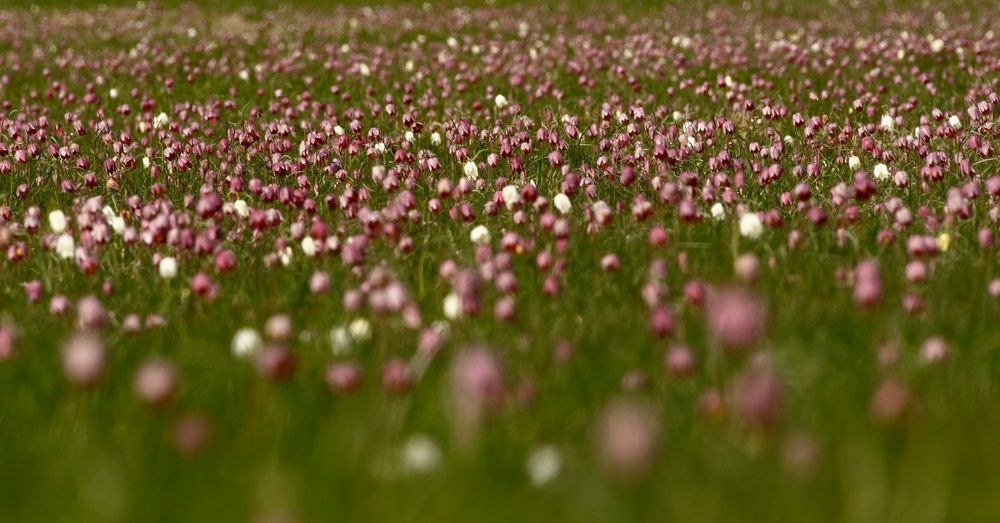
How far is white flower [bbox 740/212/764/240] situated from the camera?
4.52m

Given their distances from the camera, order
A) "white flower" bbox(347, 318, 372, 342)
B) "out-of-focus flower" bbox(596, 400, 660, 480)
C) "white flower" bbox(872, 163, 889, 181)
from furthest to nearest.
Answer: "white flower" bbox(872, 163, 889, 181) → "white flower" bbox(347, 318, 372, 342) → "out-of-focus flower" bbox(596, 400, 660, 480)

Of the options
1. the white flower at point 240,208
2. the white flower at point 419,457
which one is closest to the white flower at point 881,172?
the white flower at point 240,208

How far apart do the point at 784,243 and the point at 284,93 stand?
24.8ft

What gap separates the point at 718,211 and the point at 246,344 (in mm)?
2550

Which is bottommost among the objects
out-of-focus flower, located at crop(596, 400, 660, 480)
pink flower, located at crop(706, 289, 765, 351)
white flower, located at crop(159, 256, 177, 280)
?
white flower, located at crop(159, 256, 177, 280)

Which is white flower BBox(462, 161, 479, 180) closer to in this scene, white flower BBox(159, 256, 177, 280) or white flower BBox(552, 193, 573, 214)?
white flower BBox(552, 193, 573, 214)

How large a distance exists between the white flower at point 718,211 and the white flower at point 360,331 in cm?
213

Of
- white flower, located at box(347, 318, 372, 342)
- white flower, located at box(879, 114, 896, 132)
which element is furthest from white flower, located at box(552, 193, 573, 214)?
white flower, located at box(879, 114, 896, 132)

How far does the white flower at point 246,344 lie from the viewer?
335 centimetres

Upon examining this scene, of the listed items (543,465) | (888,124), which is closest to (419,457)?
(543,465)

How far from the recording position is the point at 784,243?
4.53 meters

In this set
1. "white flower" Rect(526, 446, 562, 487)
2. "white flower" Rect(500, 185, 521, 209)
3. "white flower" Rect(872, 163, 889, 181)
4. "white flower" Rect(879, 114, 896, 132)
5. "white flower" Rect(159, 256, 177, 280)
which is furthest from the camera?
"white flower" Rect(879, 114, 896, 132)

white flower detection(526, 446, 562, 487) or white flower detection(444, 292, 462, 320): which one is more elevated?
white flower detection(526, 446, 562, 487)

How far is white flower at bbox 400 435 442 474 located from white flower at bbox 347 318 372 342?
941 millimetres
